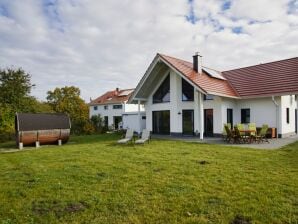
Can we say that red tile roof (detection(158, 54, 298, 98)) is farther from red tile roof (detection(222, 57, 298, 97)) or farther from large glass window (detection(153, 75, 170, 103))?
large glass window (detection(153, 75, 170, 103))

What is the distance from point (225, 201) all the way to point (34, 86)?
30.1m

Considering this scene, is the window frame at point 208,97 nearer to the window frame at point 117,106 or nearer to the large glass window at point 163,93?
the large glass window at point 163,93

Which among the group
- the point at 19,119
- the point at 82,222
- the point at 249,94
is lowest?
the point at 82,222

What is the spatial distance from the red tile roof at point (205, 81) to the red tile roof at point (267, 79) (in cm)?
105

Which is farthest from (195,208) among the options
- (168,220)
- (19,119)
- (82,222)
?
(19,119)

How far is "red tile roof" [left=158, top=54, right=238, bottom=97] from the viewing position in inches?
727

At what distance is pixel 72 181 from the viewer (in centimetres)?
729

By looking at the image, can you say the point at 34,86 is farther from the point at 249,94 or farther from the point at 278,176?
the point at 278,176

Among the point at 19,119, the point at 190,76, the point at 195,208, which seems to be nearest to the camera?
the point at 195,208

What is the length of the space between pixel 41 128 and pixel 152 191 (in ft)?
41.8

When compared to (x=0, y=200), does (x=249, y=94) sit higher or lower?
higher

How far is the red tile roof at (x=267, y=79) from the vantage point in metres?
18.7

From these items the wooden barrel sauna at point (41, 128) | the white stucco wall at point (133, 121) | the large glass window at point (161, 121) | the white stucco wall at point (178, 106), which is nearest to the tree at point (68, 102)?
the white stucco wall at point (133, 121)

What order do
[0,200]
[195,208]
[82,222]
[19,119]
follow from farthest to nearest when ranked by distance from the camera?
[19,119]
[0,200]
[195,208]
[82,222]
